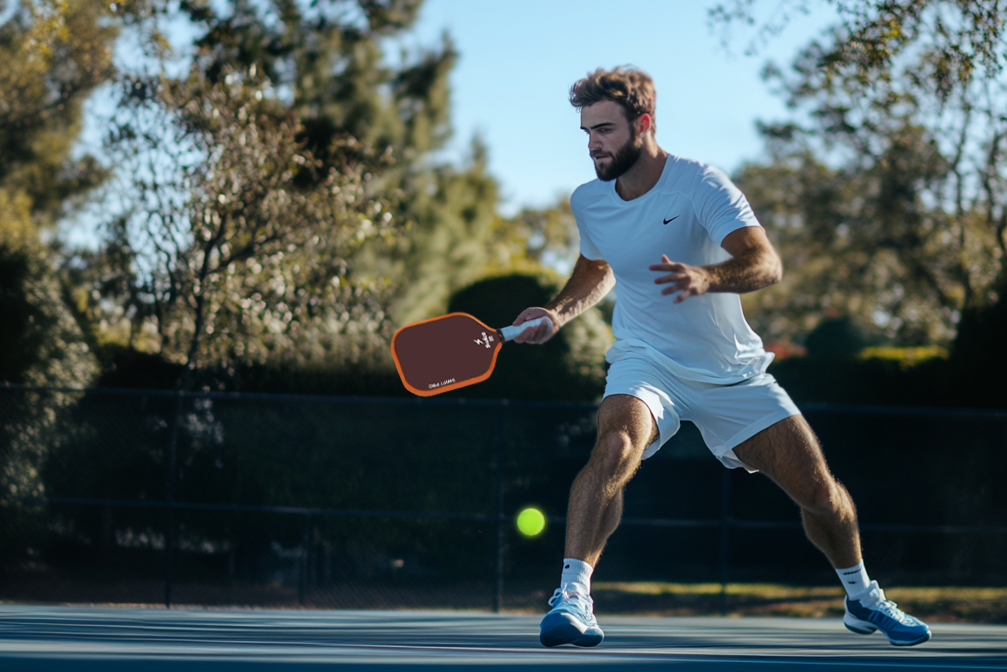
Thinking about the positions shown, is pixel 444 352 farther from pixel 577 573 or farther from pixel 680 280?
pixel 680 280

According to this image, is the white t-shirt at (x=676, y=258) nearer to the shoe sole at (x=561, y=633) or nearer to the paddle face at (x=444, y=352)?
the paddle face at (x=444, y=352)

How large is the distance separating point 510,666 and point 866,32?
16.3 feet

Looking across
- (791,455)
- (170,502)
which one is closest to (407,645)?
(791,455)

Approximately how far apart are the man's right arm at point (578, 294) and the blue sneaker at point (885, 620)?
1.57 metres

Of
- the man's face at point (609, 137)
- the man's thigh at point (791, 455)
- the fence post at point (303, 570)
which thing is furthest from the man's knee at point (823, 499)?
the fence post at point (303, 570)

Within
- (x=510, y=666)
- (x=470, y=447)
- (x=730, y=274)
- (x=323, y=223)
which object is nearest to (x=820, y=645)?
(x=510, y=666)

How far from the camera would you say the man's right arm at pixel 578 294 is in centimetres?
386

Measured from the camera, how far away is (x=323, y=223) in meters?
9.61

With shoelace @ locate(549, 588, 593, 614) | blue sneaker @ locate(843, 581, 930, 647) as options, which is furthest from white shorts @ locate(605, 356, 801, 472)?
blue sneaker @ locate(843, 581, 930, 647)

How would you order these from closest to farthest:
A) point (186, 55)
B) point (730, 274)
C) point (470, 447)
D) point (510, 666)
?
point (730, 274)
point (510, 666)
point (470, 447)
point (186, 55)

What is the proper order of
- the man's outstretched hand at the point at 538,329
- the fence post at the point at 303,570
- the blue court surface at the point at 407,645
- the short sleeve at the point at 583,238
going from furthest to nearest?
the fence post at the point at 303,570
the short sleeve at the point at 583,238
the man's outstretched hand at the point at 538,329
the blue court surface at the point at 407,645

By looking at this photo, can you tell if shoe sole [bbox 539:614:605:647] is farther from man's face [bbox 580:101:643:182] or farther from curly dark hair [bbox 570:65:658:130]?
curly dark hair [bbox 570:65:658:130]

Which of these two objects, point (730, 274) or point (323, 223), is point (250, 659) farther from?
point (323, 223)

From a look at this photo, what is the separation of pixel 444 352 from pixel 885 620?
79.7 inches
